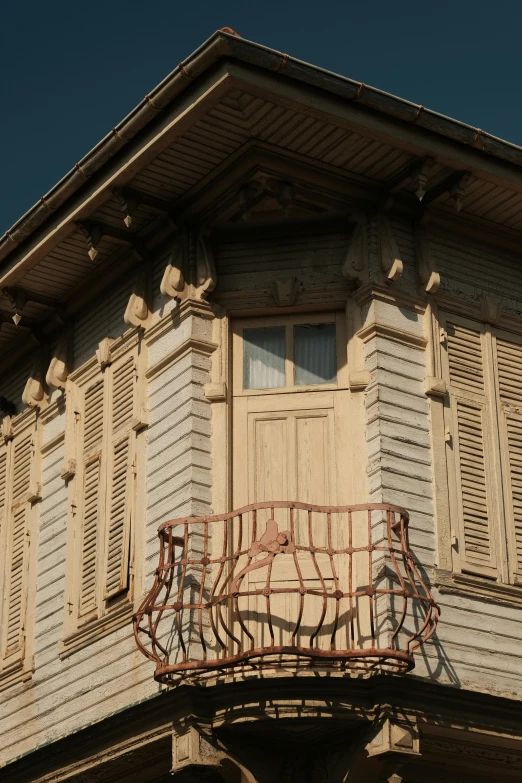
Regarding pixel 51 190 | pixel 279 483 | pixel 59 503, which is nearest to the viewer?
pixel 279 483

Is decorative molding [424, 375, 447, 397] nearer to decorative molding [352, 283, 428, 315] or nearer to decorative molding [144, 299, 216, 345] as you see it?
decorative molding [352, 283, 428, 315]

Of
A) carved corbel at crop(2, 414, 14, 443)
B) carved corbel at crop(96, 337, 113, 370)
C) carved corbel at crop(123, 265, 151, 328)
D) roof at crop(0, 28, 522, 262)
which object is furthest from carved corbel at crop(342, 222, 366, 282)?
carved corbel at crop(2, 414, 14, 443)

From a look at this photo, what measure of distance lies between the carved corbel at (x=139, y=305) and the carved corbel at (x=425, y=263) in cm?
269

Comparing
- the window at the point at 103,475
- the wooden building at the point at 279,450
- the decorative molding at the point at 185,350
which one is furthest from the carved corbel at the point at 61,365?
the decorative molding at the point at 185,350

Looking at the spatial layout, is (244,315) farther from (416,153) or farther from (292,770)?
(292,770)

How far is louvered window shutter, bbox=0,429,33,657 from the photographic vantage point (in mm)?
16891

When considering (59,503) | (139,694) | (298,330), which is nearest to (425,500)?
(298,330)

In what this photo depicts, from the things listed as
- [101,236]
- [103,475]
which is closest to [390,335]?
[101,236]

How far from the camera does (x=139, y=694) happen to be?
46.7 feet

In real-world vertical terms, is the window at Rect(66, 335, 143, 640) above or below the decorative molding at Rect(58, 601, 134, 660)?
above

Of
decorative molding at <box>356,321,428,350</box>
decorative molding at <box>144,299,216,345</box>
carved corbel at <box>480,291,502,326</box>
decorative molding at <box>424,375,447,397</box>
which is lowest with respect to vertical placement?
decorative molding at <box>424,375,447,397</box>

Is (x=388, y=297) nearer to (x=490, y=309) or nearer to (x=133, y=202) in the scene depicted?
(x=490, y=309)

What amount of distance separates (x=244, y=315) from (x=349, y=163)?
1.74 metres

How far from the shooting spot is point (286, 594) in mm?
13961
